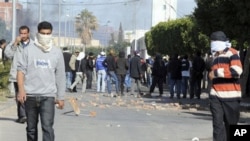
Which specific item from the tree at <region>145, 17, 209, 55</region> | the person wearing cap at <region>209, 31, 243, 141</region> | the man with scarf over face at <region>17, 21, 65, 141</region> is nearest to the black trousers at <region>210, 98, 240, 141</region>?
the person wearing cap at <region>209, 31, 243, 141</region>

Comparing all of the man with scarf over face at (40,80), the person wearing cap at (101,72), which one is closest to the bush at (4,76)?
the person wearing cap at (101,72)

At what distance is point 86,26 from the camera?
439 feet

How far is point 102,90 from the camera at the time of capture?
103 ft

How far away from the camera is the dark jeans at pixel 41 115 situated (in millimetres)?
9344

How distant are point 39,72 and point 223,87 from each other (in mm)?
2591

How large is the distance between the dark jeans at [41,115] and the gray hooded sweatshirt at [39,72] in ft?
0.28

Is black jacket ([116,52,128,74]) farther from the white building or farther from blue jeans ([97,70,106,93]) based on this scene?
the white building

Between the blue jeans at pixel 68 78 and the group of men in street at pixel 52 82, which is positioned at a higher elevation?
the group of men in street at pixel 52 82

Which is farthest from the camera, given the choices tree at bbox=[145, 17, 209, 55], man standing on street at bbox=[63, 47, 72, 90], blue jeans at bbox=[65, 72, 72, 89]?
tree at bbox=[145, 17, 209, 55]

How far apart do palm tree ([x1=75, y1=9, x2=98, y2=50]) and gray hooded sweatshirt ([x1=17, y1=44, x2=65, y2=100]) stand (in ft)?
398

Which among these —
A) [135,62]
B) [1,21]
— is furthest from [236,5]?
[1,21]

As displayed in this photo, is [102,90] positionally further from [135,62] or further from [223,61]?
[223,61]

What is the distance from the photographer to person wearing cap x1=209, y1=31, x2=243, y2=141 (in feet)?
32.3

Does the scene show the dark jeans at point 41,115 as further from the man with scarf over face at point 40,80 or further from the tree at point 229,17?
the tree at point 229,17
